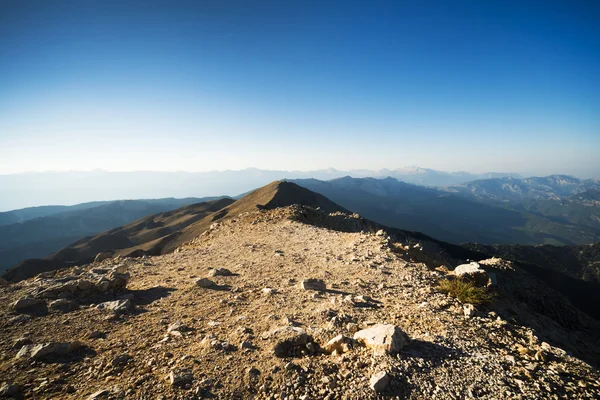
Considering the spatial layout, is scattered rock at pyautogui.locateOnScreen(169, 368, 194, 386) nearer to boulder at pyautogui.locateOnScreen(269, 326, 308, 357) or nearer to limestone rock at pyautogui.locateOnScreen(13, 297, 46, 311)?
boulder at pyautogui.locateOnScreen(269, 326, 308, 357)

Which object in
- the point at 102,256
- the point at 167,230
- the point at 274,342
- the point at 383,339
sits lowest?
the point at 167,230

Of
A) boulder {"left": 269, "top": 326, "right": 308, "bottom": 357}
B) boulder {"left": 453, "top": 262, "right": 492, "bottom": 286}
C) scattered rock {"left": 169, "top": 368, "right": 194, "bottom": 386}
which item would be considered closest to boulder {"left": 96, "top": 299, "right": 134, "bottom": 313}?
scattered rock {"left": 169, "top": 368, "right": 194, "bottom": 386}

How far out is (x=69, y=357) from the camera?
5.34m

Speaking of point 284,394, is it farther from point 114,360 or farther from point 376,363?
point 114,360

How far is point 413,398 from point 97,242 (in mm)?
145002

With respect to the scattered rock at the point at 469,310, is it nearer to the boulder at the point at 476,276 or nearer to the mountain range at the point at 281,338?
the mountain range at the point at 281,338

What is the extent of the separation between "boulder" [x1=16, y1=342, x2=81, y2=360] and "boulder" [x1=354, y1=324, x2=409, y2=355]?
237 inches

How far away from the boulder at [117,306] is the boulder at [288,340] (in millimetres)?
4470

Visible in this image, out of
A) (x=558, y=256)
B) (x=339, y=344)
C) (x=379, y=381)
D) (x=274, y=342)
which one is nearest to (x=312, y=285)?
(x=274, y=342)

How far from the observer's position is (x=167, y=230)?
120 metres

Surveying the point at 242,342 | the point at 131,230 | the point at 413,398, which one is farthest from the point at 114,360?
the point at 131,230

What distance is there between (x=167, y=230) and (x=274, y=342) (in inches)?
5114

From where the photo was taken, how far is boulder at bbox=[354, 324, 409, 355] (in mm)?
5016

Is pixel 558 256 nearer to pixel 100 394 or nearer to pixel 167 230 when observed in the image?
pixel 100 394
